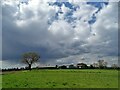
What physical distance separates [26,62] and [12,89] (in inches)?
3800

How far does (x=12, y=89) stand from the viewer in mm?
24219

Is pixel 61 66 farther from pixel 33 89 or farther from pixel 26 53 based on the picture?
pixel 33 89

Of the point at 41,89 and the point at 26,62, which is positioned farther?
the point at 26,62

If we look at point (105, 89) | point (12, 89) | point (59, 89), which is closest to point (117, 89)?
point (105, 89)

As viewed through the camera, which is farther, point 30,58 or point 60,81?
point 30,58

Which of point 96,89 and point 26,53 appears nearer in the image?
point 96,89

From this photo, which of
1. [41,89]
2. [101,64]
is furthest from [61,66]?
[41,89]

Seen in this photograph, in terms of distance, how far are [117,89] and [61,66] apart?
330 ft

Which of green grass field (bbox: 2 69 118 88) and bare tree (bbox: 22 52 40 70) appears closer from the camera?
green grass field (bbox: 2 69 118 88)

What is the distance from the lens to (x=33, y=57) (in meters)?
120

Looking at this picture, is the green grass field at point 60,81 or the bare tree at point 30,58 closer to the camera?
the green grass field at point 60,81

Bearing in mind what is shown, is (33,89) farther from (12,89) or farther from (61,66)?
(61,66)

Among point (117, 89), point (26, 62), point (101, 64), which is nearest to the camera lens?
point (117, 89)

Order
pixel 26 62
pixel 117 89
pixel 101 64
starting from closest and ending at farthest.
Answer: pixel 117 89 → pixel 26 62 → pixel 101 64
